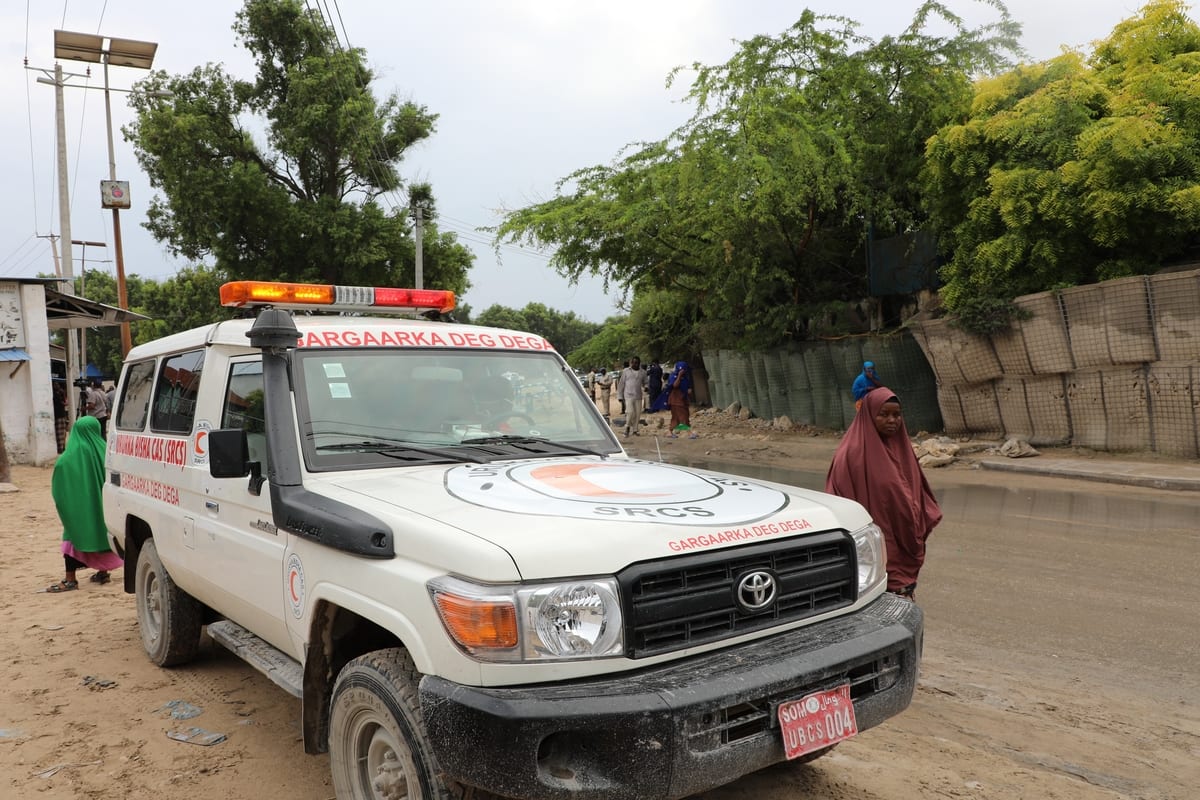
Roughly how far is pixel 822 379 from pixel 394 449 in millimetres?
16013

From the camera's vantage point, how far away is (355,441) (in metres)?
3.48

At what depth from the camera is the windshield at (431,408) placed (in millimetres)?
3467

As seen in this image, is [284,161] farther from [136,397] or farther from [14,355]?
[136,397]

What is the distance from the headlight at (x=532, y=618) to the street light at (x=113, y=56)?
2486cm

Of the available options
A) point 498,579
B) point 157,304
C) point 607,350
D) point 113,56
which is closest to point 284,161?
point 113,56

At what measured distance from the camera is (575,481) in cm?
316

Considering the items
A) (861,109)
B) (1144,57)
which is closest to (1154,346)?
(1144,57)

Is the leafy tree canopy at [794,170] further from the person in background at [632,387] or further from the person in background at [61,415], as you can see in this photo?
the person in background at [61,415]

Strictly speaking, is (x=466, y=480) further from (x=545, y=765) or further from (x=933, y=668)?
(x=933, y=668)

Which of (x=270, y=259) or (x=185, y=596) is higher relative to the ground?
(x=270, y=259)

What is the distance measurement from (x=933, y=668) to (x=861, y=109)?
1430 cm

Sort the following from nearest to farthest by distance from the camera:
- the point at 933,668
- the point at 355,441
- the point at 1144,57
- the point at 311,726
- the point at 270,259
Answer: the point at 311,726, the point at 355,441, the point at 933,668, the point at 1144,57, the point at 270,259

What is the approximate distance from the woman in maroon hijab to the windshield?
59.6 inches

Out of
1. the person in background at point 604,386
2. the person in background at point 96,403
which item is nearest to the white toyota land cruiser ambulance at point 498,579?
the person in background at point 96,403
